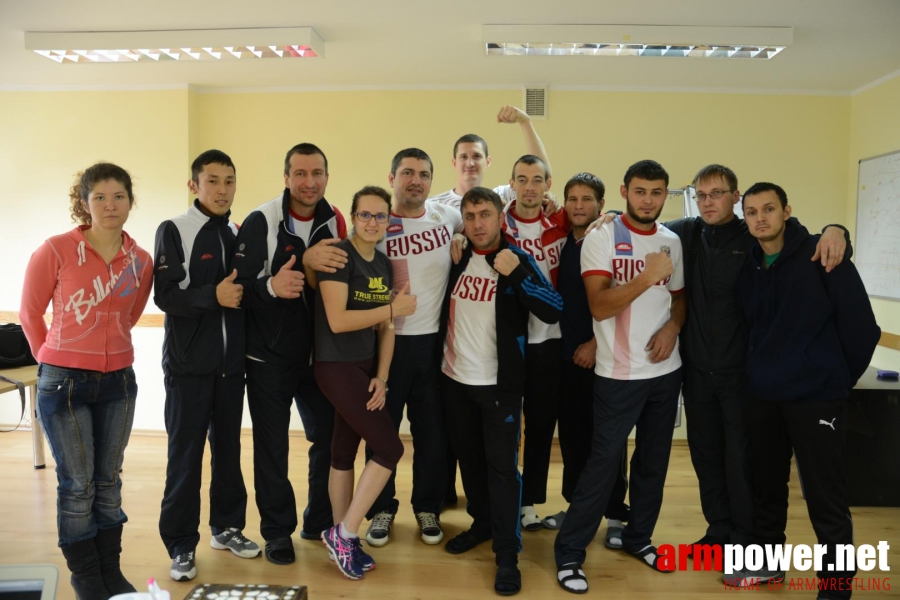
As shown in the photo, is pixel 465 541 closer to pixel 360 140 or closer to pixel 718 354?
pixel 718 354

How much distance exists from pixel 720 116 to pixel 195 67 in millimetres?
3813

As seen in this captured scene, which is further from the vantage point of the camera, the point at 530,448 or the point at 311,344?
the point at 530,448

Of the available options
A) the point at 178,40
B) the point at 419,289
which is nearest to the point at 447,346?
the point at 419,289

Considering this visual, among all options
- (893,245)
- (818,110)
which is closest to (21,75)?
(818,110)

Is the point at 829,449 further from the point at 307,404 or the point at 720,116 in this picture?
the point at 720,116

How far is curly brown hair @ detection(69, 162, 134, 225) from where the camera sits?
2.33m

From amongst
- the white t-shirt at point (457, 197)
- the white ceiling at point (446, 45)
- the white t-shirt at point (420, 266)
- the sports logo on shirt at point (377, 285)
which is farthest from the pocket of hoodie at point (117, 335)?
the white ceiling at point (446, 45)

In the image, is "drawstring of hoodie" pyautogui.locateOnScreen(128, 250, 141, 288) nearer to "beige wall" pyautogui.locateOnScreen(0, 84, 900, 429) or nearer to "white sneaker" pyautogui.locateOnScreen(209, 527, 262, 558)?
"white sneaker" pyautogui.locateOnScreen(209, 527, 262, 558)

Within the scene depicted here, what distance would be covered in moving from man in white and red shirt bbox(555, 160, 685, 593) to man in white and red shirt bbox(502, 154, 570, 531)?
298 mm

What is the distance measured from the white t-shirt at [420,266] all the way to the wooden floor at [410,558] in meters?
1.07

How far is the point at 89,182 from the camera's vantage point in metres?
2.33

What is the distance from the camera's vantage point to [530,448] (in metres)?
3.22

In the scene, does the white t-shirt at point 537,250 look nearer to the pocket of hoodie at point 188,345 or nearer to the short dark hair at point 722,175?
the short dark hair at point 722,175

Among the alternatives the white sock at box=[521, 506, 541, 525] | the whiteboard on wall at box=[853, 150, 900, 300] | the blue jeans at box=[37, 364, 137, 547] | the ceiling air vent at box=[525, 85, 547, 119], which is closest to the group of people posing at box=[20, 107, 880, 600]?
the blue jeans at box=[37, 364, 137, 547]
